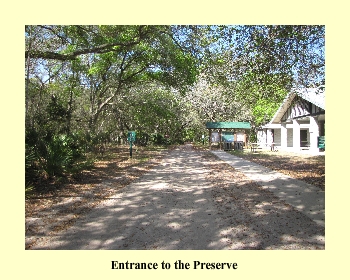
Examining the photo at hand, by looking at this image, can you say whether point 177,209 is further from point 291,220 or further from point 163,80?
point 163,80

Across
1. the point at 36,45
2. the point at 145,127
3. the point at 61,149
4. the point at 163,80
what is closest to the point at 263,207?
the point at 61,149

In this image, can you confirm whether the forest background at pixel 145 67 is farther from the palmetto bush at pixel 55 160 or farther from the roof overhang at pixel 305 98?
the roof overhang at pixel 305 98

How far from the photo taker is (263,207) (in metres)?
5.95

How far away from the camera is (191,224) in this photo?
4891 mm

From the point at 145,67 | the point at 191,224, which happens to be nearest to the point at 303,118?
the point at 145,67

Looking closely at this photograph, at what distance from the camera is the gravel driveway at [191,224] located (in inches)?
160

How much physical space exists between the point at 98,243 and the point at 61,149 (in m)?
6.00

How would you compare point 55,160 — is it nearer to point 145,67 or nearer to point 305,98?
point 145,67

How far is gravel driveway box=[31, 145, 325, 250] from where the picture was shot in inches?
160

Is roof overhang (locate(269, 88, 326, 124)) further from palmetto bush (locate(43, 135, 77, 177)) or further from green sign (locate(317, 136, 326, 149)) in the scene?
palmetto bush (locate(43, 135, 77, 177))

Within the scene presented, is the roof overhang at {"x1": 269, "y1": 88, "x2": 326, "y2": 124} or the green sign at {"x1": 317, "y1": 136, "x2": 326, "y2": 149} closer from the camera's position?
the roof overhang at {"x1": 269, "y1": 88, "x2": 326, "y2": 124}

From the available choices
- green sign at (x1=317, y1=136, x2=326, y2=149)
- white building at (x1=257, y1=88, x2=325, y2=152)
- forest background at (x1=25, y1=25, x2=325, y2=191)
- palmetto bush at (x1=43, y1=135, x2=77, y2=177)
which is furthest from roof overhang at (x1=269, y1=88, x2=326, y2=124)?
palmetto bush at (x1=43, y1=135, x2=77, y2=177)

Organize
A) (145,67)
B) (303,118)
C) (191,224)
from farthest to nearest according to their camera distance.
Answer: (303,118)
(145,67)
(191,224)

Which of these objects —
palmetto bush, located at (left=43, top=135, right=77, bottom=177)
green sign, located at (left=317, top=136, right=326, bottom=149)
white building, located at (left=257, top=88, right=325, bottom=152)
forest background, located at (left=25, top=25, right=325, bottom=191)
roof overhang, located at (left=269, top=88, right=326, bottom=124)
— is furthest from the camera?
green sign, located at (left=317, top=136, right=326, bottom=149)
